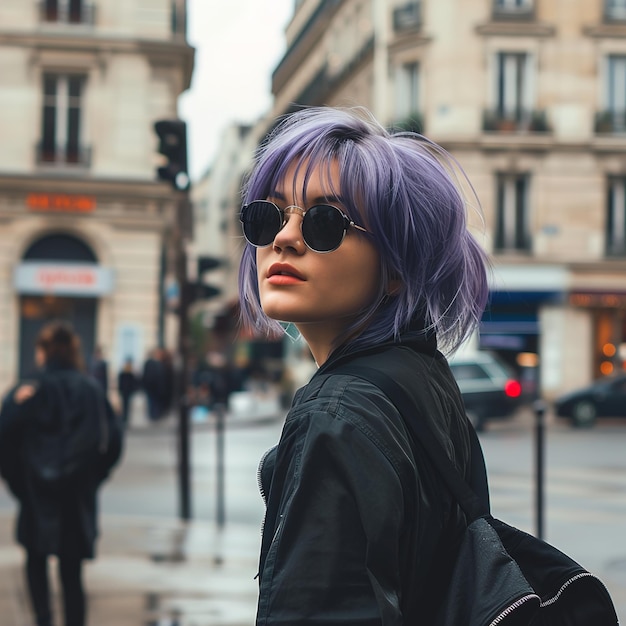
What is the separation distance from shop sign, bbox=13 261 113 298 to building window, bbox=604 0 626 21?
1599 cm

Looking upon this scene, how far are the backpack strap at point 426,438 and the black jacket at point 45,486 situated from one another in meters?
4.52

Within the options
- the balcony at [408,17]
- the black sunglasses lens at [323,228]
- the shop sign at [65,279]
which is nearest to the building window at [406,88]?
the balcony at [408,17]

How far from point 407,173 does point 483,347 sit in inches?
1259

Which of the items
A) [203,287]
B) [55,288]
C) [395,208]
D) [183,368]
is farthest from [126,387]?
[395,208]

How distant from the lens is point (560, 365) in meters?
32.5

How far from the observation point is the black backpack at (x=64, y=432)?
Result: 597 centimetres

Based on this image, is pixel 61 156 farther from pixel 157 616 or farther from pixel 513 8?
pixel 157 616

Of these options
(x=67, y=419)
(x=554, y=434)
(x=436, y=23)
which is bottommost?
(x=554, y=434)

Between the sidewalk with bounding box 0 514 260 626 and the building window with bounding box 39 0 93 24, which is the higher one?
the building window with bounding box 39 0 93 24

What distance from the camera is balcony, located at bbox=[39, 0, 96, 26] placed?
29.2m

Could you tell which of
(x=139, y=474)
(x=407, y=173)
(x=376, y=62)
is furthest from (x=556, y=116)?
(x=407, y=173)

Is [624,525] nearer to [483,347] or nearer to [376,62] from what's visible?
[483,347]

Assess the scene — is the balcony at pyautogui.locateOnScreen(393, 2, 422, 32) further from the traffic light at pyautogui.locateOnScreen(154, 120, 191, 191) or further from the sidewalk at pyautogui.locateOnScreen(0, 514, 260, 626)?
the sidewalk at pyautogui.locateOnScreen(0, 514, 260, 626)

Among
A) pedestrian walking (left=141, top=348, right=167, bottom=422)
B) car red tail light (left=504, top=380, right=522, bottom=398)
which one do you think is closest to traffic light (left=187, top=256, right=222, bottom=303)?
car red tail light (left=504, top=380, right=522, bottom=398)
